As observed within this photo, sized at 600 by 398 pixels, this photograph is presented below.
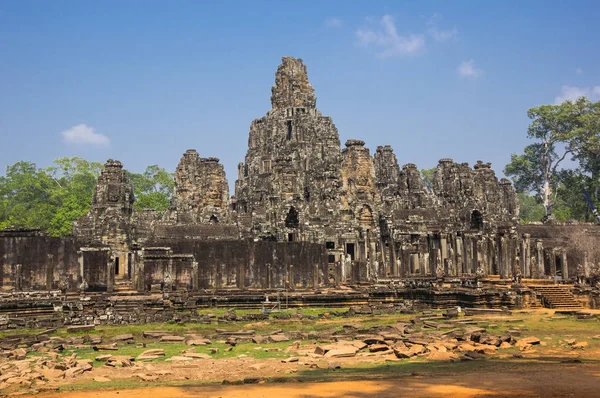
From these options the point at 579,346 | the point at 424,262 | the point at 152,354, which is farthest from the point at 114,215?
the point at 579,346

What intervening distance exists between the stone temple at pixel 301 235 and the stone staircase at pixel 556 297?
4.28 ft

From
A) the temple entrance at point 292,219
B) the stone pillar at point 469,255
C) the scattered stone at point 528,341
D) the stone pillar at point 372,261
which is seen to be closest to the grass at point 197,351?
the scattered stone at point 528,341

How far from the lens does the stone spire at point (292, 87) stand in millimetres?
62875

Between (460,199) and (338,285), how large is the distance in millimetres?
13874

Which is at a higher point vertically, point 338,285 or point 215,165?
point 215,165

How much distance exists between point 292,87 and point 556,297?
37.0 meters

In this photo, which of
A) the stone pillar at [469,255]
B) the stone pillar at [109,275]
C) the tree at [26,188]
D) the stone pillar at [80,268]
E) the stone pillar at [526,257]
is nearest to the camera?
the stone pillar at [80,268]

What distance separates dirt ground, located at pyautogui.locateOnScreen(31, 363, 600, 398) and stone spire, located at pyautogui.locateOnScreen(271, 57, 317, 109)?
5173 centimetres

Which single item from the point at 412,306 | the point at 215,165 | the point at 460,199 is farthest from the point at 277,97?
the point at 412,306

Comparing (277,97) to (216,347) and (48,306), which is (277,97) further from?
(216,347)

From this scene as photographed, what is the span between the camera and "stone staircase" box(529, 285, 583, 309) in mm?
31375

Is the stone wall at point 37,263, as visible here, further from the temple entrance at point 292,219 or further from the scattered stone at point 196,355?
the temple entrance at point 292,219

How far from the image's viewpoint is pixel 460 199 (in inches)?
1767

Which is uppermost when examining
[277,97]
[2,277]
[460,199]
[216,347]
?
[277,97]
